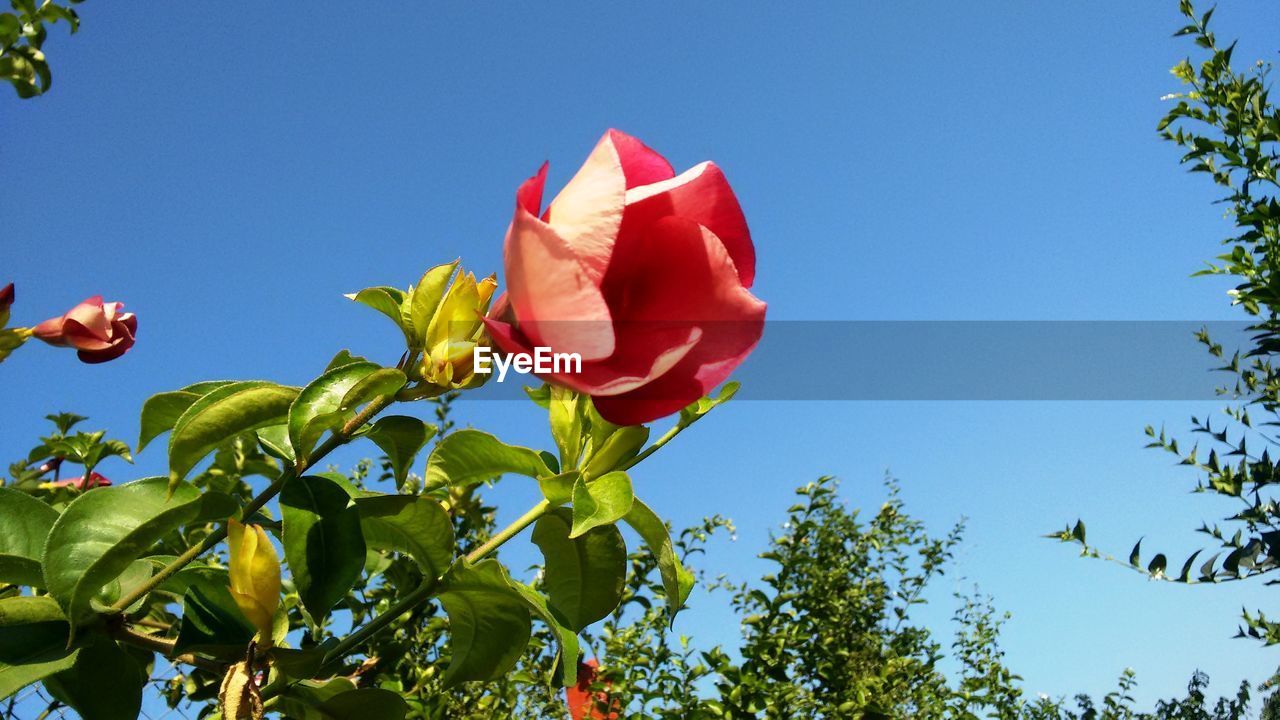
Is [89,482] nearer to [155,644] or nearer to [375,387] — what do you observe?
[155,644]

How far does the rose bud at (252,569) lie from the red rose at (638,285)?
252 mm

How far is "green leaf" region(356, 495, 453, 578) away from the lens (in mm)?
726

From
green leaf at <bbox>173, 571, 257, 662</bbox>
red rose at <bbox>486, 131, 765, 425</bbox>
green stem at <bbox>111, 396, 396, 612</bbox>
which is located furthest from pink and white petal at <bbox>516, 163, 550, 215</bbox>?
green leaf at <bbox>173, 571, 257, 662</bbox>

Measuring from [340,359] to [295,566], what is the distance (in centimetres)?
17

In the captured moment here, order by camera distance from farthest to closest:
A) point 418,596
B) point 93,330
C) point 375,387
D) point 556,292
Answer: point 93,330 → point 418,596 → point 375,387 → point 556,292

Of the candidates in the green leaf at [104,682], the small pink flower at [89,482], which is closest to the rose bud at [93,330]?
the small pink flower at [89,482]

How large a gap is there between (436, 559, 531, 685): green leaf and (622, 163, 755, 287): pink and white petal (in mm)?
321

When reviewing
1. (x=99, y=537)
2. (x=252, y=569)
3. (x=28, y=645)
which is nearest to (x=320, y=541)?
(x=252, y=569)

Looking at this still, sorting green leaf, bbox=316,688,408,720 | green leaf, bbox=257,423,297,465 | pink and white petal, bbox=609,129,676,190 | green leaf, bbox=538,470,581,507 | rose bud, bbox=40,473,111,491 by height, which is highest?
rose bud, bbox=40,473,111,491

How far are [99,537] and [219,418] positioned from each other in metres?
0.13

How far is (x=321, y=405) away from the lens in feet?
2.16

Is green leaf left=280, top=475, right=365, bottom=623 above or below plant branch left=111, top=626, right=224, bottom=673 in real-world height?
above

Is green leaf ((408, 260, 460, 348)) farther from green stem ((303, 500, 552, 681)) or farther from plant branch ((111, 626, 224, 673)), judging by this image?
plant branch ((111, 626, 224, 673))

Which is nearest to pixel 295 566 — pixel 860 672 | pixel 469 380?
pixel 469 380
